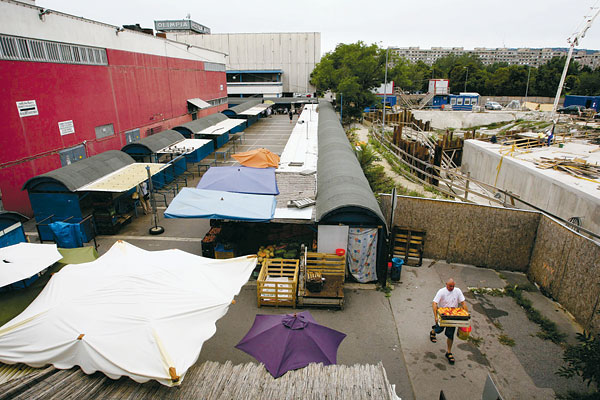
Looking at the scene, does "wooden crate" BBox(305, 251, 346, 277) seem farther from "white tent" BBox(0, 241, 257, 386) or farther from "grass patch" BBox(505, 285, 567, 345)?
"grass patch" BBox(505, 285, 567, 345)

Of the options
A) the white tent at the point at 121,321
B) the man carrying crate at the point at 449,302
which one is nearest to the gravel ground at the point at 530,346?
the man carrying crate at the point at 449,302

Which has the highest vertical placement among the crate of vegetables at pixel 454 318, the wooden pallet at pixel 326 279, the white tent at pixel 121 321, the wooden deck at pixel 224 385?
the white tent at pixel 121 321

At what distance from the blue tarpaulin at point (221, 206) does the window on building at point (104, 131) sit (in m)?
12.1

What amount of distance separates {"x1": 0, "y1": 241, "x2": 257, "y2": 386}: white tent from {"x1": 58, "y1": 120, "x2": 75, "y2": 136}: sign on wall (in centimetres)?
1396

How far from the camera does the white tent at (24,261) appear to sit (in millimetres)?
6984

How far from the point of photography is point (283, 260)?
10.8m

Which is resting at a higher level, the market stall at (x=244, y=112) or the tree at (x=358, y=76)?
the tree at (x=358, y=76)

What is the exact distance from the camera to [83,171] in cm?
1448

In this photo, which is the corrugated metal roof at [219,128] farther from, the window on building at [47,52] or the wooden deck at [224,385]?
the wooden deck at [224,385]

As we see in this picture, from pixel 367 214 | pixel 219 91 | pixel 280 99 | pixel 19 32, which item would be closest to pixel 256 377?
pixel 367 214

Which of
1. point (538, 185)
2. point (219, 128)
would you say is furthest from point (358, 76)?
point (538, 185)

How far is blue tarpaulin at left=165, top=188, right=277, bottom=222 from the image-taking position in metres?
11.0

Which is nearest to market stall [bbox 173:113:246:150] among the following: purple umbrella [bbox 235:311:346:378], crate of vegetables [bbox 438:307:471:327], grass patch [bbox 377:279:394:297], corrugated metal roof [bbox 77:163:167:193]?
corrugated metal roof [bbox 77:163:167:193]

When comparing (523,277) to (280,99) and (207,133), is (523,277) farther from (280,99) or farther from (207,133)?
(280,99)
